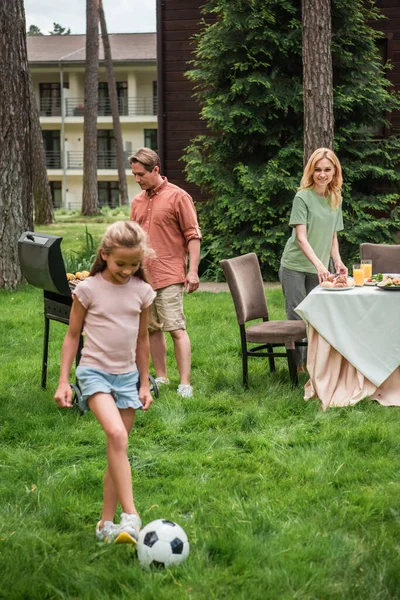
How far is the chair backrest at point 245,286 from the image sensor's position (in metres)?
7.19

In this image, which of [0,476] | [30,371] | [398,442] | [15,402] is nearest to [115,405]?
[0,476]

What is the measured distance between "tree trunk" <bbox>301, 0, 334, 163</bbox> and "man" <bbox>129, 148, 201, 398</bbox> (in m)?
5.49

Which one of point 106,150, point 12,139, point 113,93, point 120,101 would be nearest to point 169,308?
point 12,139

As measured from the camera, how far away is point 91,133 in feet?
107

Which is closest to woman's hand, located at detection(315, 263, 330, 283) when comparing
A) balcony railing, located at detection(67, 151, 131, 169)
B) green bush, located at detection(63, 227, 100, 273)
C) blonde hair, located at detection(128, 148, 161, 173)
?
blonde hair, located at detection(128, 148, 161, 173)

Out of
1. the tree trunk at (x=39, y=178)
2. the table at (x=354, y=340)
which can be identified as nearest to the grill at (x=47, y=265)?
the table at (x=354, y=340)

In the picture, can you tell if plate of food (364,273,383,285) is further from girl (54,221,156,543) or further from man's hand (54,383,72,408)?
man's hand (54,383,72,408)

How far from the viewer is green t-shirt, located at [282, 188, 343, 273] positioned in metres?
7.14

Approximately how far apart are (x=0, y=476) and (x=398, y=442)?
8.02 feet

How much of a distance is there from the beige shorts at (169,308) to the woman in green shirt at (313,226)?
0.96 m

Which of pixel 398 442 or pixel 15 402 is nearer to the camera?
pixel 398 442

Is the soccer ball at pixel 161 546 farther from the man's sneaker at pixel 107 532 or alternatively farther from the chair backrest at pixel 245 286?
the chair backrest at pixel 245 286

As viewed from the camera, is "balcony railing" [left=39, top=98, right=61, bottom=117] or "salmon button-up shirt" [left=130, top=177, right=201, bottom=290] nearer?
"salmon button-up shirt" [left=130, top=177, right=201, bottom=290]

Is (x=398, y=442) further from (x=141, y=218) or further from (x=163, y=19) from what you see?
(x=163, y=19)
